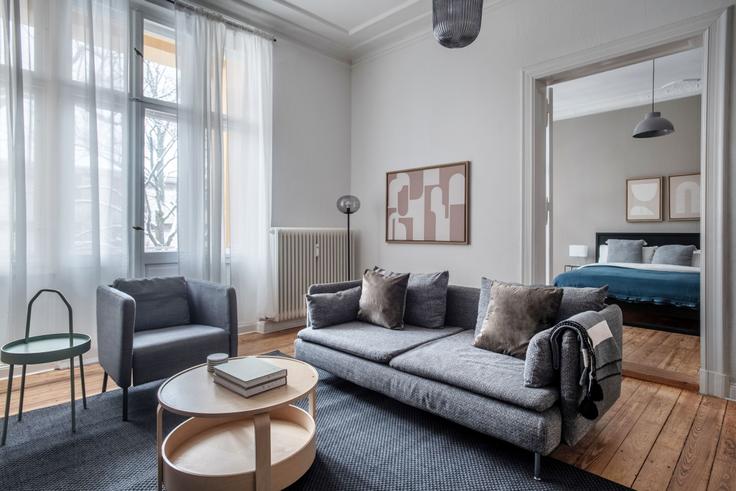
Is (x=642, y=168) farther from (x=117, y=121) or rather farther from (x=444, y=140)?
(x=117, y=121)

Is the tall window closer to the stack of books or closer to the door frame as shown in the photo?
the stack of books

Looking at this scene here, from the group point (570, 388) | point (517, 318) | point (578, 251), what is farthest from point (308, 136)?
point (578, 251)

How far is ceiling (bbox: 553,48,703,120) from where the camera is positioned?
4781 millimetres

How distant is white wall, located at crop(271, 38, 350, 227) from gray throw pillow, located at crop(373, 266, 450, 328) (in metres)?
1.97

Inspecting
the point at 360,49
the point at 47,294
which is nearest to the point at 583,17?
the point at 360,49

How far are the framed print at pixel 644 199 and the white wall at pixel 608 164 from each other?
2.9 inches

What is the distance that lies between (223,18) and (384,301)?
3.01 meters

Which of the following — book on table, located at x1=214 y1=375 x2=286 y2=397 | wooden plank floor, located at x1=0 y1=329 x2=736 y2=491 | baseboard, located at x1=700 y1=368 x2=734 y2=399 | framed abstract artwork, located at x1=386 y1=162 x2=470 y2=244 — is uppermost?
framed abstract artwork, located at x1=386 y1=162 x2=470 y2=244

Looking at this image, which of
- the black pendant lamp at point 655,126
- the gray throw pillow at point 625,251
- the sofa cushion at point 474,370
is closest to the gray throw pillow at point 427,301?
the sofa cushion at point 474,370

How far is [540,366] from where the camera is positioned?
68.4 inches

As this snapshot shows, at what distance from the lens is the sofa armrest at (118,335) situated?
7.17ft

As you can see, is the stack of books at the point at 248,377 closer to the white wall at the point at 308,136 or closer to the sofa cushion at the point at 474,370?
the sofa cushion at the point at 474,370

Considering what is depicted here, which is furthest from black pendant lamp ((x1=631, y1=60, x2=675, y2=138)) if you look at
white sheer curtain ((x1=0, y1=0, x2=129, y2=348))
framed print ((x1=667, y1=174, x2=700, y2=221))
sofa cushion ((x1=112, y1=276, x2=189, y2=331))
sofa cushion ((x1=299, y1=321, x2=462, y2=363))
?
white sheer curtain ((x1=0, y1=0, x2=129, y2=348))

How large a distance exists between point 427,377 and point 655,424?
4.37ft
